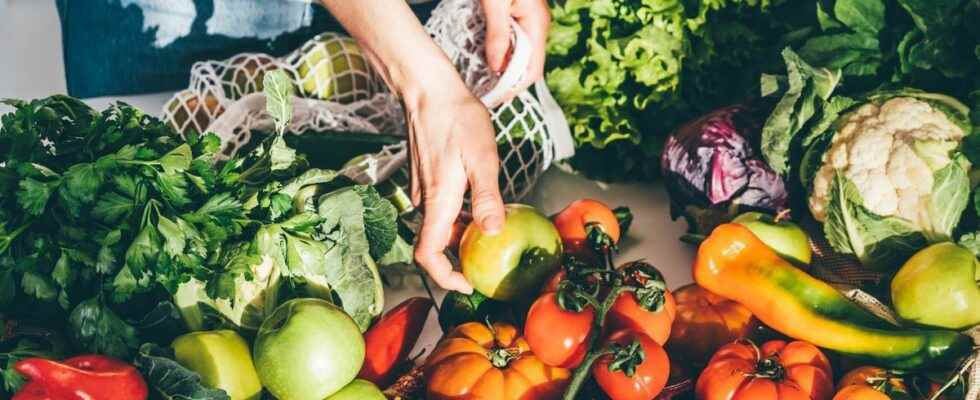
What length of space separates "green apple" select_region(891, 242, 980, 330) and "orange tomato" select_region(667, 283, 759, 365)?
0.18 m

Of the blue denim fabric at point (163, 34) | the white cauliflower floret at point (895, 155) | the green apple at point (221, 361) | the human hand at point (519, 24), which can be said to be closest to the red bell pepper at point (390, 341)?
the green apple at point (221, 361)

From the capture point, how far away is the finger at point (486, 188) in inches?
38.2

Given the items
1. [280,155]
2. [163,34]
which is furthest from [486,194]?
[163,34]

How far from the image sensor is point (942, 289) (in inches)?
37.4

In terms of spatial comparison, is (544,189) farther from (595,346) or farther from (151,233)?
(151,233)

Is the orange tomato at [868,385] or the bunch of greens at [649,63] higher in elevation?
the bunch of greens at [649,63]

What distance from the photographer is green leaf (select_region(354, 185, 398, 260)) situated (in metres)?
1.01

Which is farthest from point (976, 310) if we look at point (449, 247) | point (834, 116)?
point (449, 247)

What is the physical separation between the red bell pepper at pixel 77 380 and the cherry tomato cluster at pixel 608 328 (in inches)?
16.2

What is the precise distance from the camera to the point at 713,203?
3.95 ft

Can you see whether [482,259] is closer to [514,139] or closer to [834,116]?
[514,139]

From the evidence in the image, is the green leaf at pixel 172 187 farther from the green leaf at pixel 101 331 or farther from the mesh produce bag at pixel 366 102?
the mesh produce bag at pixel 366 102

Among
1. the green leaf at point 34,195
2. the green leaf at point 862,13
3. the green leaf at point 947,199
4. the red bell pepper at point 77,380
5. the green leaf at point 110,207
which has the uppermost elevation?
the green leaf at point 862,13

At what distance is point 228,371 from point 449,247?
0.36 meters
